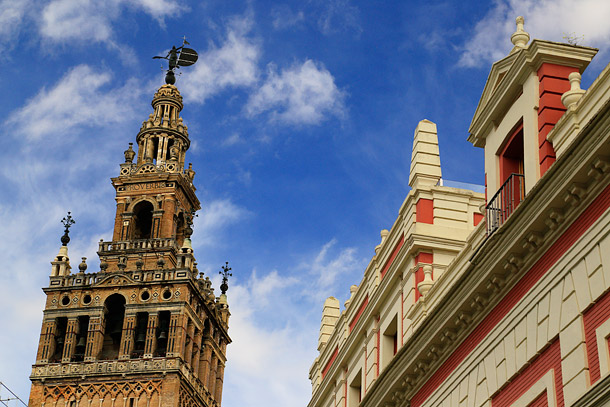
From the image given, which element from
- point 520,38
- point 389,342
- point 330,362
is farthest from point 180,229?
point 520,38

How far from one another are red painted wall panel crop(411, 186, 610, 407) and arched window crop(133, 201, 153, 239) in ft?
208

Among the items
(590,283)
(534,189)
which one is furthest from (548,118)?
(590,283)

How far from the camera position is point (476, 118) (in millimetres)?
26969

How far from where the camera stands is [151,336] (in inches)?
3167

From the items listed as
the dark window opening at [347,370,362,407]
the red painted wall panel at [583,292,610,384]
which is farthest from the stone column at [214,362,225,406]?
the red painted wall panel at [583,292,610,384]

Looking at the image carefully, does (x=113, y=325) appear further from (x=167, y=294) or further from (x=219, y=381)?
(x=219, y=381)

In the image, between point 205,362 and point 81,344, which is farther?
point 205,362

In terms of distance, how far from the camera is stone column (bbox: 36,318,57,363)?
266ft

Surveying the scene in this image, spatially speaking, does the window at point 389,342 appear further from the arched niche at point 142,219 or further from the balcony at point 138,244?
the arched niche at point 142,219

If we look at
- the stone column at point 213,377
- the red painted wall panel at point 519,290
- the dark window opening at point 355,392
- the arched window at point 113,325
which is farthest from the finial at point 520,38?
the stone column at point 213,377

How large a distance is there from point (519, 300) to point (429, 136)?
1173 cm

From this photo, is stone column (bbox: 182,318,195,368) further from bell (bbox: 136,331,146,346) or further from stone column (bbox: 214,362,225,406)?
stone column (bbox: 214,362,225,406)

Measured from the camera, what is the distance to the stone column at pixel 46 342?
8100 cm

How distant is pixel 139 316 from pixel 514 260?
62.1 m
